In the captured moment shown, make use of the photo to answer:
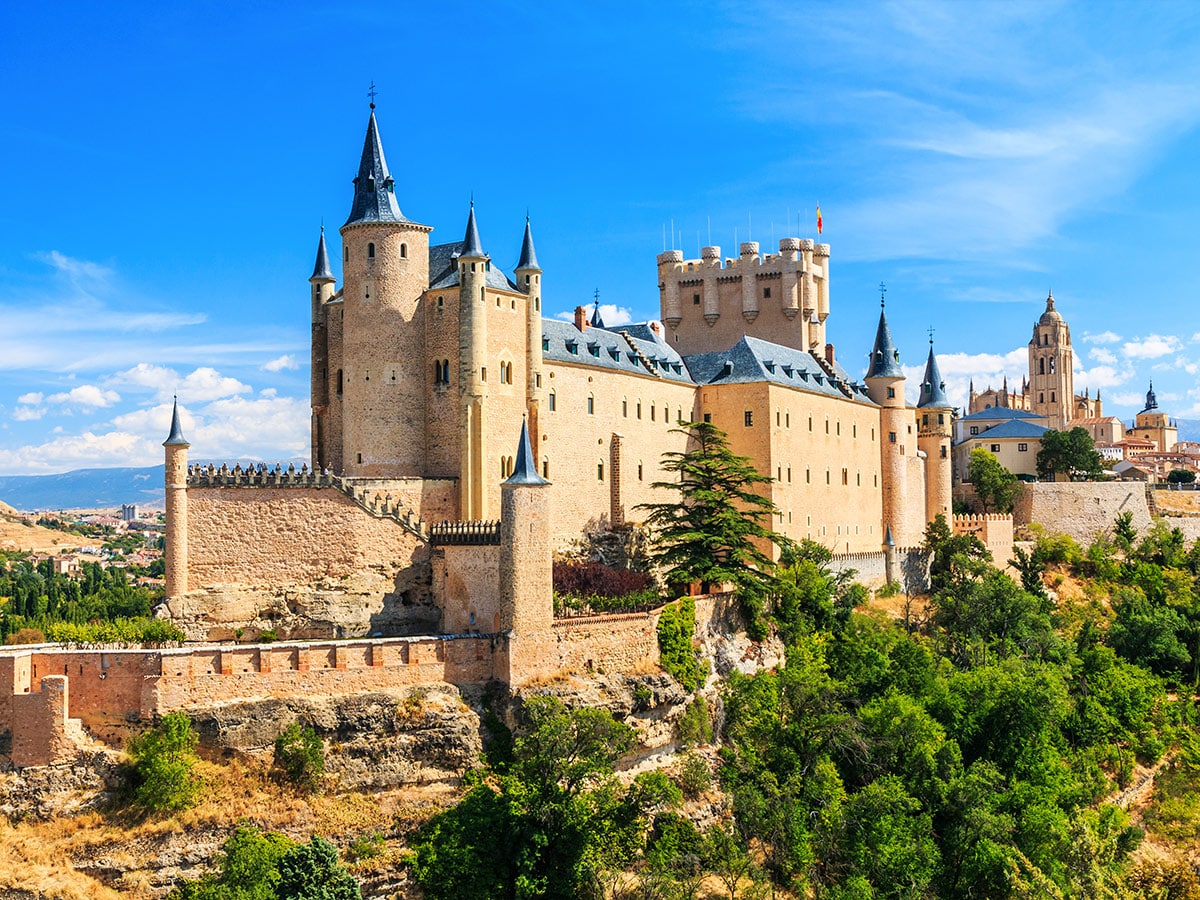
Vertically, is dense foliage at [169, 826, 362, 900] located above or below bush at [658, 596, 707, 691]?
below

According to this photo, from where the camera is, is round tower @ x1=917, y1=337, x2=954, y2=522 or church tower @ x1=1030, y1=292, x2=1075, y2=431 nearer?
round tower @ x1=917, y1=337, x2=954, y2=522

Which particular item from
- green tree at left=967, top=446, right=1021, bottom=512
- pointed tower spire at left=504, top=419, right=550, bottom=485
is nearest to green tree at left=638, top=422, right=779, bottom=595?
pointed tower spire at left=504, top=419, right=550, bottom=485

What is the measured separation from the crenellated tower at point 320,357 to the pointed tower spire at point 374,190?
424 centimetres

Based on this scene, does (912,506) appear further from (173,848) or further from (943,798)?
(173,848)

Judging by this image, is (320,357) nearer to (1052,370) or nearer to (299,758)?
(299,758)

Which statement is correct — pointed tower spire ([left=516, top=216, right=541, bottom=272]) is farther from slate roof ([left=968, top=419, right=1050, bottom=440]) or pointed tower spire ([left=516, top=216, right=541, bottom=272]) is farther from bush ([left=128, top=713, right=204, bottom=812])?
slate roof ([left=968, top=419, right=1050, bottom=440])

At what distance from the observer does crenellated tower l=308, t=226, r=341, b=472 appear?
52406mm

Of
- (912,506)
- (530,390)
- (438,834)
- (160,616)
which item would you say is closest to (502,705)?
(438,834)

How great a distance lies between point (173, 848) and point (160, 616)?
1117 centimetres

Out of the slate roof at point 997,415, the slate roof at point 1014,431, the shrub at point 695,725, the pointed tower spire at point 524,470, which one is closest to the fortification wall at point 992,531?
the slate roof at point 1014,431

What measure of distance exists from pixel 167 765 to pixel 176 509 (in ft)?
40.2

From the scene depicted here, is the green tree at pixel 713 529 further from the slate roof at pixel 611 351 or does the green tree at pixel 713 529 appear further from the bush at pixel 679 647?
the slate roof at pixel 611 351

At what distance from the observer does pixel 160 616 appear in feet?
142

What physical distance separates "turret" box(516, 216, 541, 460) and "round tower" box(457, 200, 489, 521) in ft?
10.1
